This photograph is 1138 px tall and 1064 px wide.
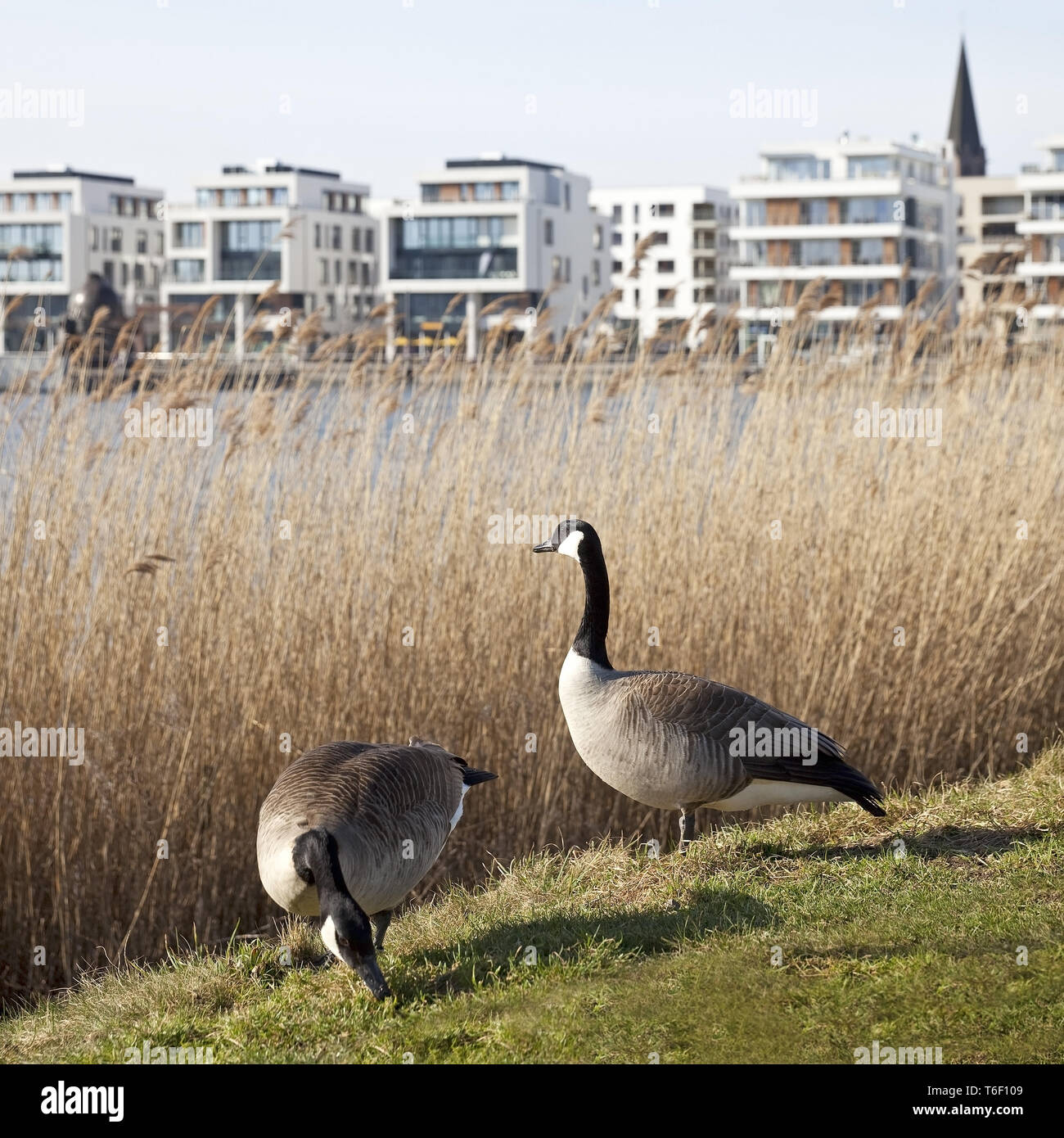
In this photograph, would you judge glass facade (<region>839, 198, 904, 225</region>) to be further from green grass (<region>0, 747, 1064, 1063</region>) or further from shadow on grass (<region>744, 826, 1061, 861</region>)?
green grass (<region>0, 747, 1064, 1063</region>)

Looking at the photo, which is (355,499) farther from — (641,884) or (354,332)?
(641,884)

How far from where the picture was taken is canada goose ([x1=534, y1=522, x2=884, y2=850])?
5.04 m

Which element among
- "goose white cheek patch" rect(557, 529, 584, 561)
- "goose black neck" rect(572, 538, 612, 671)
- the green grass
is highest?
"goose white cheek patch" rect(557, 529, 584, 561)

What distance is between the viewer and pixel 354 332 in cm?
775

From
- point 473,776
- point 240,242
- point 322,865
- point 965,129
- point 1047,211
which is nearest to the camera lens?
point 322,865

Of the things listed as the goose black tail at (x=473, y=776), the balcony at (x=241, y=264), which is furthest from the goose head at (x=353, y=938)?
the balcony at (x=241, y=264)

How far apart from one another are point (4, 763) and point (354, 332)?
9.99 feet

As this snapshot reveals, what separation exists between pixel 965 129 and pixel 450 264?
207 ft

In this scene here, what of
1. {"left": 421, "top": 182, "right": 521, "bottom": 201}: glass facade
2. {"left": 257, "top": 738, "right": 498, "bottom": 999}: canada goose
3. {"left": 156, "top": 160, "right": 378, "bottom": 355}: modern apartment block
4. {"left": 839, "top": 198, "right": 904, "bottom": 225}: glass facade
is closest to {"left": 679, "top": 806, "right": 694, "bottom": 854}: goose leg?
{"left": 257, "top": 738, "right": 498, "bottom": 999}: canada goose

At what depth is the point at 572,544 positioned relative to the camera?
5262 millimetres

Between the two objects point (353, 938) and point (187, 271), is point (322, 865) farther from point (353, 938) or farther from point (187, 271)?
point (187, 271)

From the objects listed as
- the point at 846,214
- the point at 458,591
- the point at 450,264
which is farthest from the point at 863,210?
the point at 458,591
